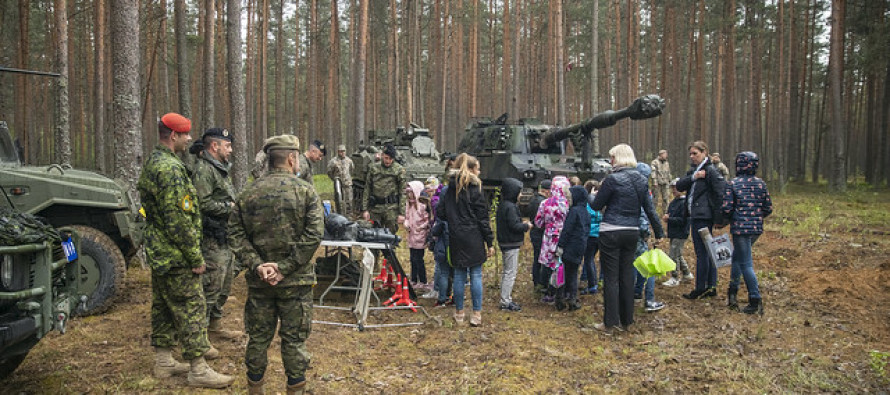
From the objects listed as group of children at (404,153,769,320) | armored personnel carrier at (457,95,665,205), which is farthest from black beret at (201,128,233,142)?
armored personnel carrier at (457,95,665,205)

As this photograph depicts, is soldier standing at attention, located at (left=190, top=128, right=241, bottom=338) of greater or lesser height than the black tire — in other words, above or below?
above

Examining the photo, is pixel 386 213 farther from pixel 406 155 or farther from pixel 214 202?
pixel 406 155

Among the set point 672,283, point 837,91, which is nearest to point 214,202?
point 672,283

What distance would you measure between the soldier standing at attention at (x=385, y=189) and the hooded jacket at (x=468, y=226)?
2.37 meters

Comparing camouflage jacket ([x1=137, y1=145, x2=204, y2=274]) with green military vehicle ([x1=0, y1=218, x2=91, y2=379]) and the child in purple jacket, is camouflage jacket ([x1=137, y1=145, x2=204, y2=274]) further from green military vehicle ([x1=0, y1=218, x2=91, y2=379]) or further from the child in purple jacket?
the child in purple jacket

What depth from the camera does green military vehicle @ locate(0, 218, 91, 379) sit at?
321cm

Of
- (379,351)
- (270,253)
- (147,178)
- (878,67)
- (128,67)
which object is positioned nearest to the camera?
(270,253)

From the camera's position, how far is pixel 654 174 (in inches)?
557

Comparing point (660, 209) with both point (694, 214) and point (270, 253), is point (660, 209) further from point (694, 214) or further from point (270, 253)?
point (270, 253)

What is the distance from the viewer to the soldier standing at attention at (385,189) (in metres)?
8.12

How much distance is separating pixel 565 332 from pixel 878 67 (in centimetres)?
2068

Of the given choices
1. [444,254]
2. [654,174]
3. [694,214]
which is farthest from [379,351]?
[654,174]

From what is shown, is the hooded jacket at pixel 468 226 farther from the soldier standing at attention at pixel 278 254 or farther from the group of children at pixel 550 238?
the soldier standing at attention at pixel 278 254

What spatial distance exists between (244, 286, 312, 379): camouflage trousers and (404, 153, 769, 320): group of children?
3.00 meters
